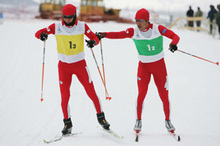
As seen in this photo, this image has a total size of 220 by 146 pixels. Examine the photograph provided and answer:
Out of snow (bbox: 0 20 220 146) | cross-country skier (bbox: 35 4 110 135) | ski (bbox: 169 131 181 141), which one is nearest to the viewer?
cross-country skier (bbox: 35 4 110 135)

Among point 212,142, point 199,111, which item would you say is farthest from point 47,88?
point 212,142

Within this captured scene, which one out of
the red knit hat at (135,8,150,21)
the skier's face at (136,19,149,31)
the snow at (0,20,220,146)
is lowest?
the snow at (0,20,220,146)

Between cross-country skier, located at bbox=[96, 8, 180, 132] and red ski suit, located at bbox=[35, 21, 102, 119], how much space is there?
396 mm

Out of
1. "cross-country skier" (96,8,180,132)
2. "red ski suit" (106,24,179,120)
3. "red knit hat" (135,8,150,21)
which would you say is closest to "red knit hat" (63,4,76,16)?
"cross-country skier" (96,8,180,132)

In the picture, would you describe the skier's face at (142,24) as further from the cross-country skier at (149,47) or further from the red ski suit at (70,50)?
the red ski suit at (70,50)

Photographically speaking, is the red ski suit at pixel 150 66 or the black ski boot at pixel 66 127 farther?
the black ski boot at pixel 66 127

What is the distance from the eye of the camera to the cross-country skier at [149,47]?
175 inches

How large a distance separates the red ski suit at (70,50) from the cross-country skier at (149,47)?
1.30ft

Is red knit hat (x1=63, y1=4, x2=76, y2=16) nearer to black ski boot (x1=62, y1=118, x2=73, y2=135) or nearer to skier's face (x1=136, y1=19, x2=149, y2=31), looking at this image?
skier's face (x1=136, y1=19, x2=149, y2=31)

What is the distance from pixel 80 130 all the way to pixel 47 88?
3.43 metres

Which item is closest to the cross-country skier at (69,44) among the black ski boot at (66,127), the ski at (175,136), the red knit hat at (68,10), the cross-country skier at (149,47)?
the red knit hat at (68,10)

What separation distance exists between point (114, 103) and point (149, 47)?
294 centimetres

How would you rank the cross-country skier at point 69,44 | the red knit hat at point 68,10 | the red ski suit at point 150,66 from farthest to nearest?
the red ski suit at point 150,66, the cross-country skier at point 69,44, the red knit hat at point 68,10

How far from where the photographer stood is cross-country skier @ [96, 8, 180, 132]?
175 inches
